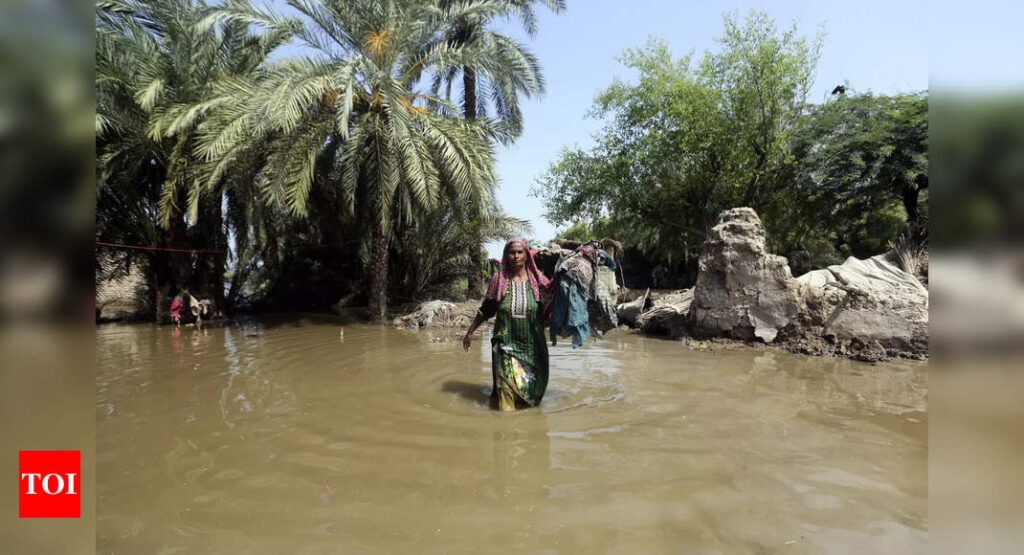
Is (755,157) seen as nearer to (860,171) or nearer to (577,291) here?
(860,171)

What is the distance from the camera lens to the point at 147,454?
3.44 m

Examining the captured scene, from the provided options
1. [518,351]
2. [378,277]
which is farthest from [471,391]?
[378,277]

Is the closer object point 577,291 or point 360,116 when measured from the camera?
point 577,291

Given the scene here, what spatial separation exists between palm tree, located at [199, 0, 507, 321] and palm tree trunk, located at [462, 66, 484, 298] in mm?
3199

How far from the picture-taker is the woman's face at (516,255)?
4.41m

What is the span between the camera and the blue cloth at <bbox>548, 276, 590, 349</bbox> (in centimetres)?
452

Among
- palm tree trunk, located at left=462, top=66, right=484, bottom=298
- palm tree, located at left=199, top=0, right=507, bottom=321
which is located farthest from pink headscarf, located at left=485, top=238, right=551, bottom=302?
palm tree trunk, located at left=462, top=66, right=484, bottom=298

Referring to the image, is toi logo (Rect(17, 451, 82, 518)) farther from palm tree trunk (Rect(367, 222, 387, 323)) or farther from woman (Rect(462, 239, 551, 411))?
palm tree trunk (Rect(367, 222, 387, 323))

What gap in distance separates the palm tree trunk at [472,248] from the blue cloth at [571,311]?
34.5 feet

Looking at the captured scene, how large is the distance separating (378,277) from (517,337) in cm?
875

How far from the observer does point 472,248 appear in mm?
15023

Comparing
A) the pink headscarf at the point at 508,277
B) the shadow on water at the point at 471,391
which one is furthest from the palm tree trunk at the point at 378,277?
the pink headscarf at the point at 508,277

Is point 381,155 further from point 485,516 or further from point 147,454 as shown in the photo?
point 485,516

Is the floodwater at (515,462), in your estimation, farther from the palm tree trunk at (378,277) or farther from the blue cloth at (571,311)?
the palm tree trunk at (378,277)
